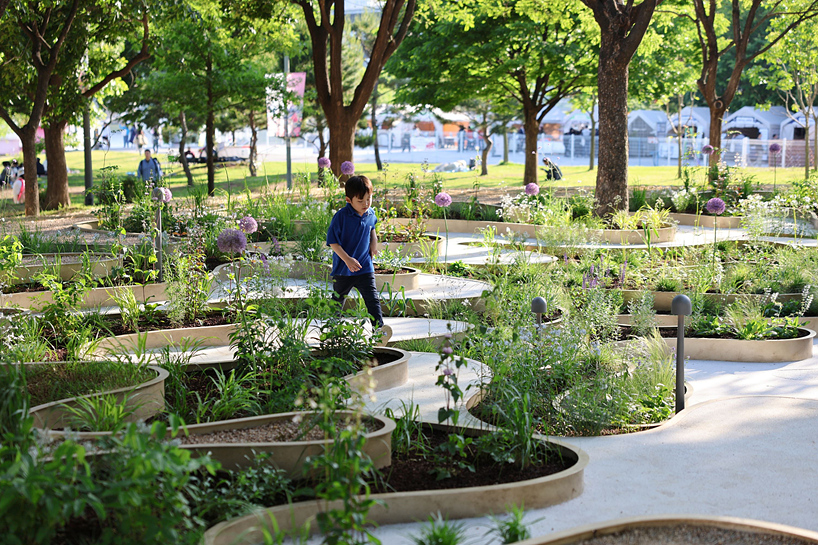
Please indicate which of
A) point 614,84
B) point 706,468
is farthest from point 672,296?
point 614,84

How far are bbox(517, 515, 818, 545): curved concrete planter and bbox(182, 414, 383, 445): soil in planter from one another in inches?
49.9

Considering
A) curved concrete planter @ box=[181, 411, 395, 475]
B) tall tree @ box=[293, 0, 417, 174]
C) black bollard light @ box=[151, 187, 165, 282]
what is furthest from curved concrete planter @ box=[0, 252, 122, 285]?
tall tree @ box=[293, 0, 417, 174]

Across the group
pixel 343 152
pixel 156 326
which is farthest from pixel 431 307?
pixel 343 152

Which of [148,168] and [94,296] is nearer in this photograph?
[94,296]

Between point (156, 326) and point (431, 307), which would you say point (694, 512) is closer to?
point (431, 307)

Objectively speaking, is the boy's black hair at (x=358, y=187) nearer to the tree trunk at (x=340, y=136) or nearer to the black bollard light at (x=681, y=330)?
the black bollard light at (x=681, y=330)

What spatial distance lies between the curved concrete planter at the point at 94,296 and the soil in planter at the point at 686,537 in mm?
5060

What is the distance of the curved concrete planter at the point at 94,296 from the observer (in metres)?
7.10

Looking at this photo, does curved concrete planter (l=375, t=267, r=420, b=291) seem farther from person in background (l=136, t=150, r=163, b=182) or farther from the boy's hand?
person in background (l=136, t=150, r=163, b=182)

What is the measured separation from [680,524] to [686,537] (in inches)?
3.4

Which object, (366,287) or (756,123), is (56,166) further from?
(756,123)

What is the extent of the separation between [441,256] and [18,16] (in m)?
9.96

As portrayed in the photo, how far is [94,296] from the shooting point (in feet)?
24.6

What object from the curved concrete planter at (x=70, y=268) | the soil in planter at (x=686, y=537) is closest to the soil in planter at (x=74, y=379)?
the soil in planter at (x=686, y=537)
